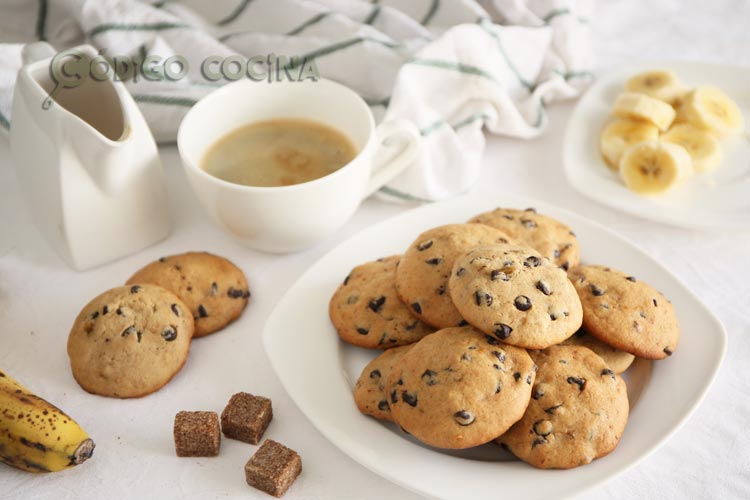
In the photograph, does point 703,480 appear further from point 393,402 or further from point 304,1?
point 304,1

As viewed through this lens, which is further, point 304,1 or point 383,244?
point 304,1

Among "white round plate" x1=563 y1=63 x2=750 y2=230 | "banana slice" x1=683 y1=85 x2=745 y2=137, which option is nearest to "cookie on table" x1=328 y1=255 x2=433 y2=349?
"white round plate" x1=563 y1=63 x2=750 y2=230

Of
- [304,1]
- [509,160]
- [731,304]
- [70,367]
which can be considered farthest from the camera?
[304,1]

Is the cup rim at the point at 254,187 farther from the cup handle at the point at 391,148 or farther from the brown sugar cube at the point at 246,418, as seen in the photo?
the brown sugar cube at the point at 246,418

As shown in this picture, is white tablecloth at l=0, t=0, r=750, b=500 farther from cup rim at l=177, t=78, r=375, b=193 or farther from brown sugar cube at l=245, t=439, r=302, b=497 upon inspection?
cup rim at l=177, t=78, r=375, b=193

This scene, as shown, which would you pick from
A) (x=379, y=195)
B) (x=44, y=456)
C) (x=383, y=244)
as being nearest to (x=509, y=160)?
(x=379, y=195)

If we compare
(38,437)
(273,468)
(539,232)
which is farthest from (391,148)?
(38,437)

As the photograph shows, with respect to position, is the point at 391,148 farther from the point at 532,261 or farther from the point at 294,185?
the point at 532,261
